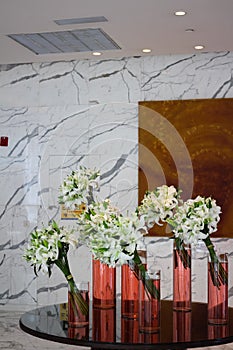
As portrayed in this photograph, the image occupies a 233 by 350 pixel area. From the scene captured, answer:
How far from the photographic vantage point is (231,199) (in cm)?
661

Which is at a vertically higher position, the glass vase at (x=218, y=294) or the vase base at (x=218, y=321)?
the glass vase at (x=218, y=294)

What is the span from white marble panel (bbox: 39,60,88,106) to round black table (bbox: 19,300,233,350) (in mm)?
3934

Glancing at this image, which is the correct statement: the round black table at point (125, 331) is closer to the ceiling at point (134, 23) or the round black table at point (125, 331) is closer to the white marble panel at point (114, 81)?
the ceiling at point (134, 23)

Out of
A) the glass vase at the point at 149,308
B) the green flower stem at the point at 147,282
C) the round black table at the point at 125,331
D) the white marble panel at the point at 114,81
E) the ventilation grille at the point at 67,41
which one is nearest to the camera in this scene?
the round black table at the point at 125,331

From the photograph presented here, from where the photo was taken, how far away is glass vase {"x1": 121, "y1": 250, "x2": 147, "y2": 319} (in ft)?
11.2

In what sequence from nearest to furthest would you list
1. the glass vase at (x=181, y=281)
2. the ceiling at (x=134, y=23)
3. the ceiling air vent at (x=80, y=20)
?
the glass vase at (x=181, y=281), the ceiling at (x=134, y=23), the ceiling air vent at (x=80, y=20)

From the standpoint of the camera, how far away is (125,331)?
3.13 m

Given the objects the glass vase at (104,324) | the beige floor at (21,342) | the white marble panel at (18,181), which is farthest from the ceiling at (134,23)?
the beige floor at (21,342)

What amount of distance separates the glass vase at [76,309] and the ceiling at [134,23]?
8.42 feet

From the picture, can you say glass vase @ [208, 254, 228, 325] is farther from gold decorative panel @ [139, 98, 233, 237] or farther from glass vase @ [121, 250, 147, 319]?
gold decorative panel @ [139, 98, 233, 237]

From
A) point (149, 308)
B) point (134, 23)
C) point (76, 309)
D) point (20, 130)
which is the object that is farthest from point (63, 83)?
point (149, 308)

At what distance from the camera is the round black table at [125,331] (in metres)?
2.93

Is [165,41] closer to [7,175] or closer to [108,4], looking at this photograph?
[108,4]

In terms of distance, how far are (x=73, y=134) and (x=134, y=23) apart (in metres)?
1.98
